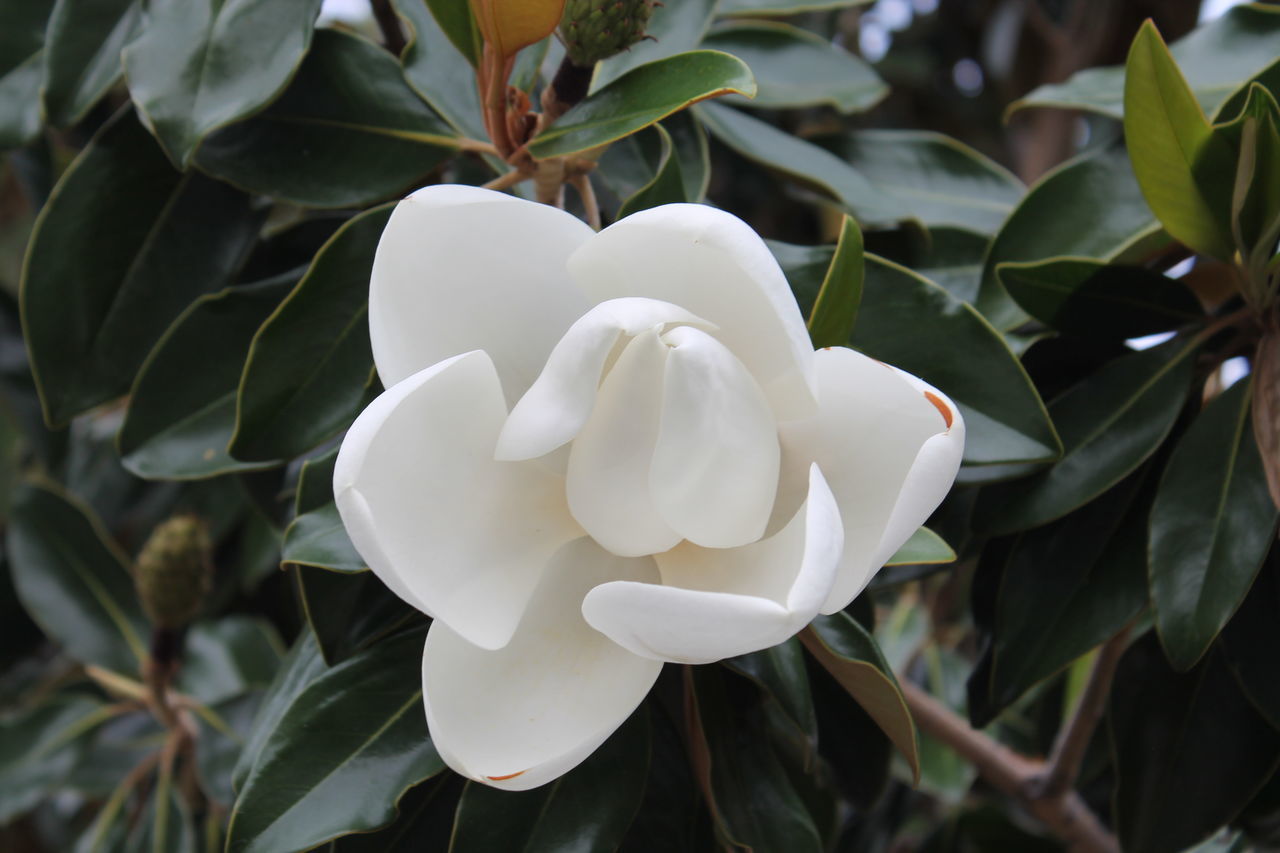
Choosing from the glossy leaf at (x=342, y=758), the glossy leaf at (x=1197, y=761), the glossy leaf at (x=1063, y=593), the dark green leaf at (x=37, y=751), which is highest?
the glossy leaf at (x=1063, y=593)

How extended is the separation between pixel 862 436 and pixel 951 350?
19 centimetres

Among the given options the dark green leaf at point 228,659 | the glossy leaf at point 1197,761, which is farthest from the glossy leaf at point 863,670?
the dark green leaf at point 228,659

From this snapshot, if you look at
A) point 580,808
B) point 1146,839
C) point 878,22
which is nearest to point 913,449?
Answer: point 580,808

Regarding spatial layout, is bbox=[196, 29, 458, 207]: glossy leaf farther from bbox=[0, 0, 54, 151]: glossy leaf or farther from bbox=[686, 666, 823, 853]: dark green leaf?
bbox=[686, 666, 823, 853]: dark green leaf

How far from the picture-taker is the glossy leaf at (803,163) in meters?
1.04

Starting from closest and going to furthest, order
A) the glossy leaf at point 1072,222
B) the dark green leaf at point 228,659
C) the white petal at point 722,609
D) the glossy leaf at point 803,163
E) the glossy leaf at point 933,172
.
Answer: the white petal at point 722,609 → the glossy leaf at point 1072,222 → the glossy leaf at point 803,163 → the glossy leaf at point 933,172 → the dark green leaf at point 228,659

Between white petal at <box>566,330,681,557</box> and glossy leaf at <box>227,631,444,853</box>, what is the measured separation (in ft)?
0.73

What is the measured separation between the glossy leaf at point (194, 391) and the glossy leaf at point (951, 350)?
0.46 meters

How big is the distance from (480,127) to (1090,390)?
21.1 inches

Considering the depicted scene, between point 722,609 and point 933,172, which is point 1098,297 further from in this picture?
point 722,609

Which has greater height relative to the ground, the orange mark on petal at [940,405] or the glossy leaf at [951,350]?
the orange mark on petal at [940,405]

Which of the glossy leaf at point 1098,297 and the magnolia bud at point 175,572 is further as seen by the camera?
the magnolia bud at point 175,572

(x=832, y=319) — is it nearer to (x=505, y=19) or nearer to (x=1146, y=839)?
(x=505, y=19)

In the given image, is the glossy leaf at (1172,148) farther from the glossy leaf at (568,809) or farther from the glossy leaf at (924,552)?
the glossy leaf at (568,809)
